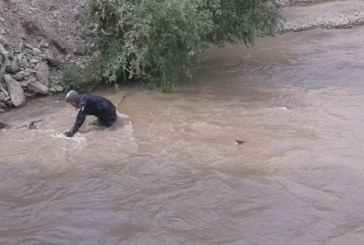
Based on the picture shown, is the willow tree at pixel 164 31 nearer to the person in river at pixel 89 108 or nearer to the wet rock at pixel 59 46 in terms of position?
the wet rock at pixel 59 46

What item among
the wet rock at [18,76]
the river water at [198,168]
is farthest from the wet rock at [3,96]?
A: the wet rock at [18,76]

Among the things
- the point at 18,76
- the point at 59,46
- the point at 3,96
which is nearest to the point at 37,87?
the point at 18,76

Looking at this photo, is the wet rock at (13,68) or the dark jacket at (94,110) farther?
the wet rock at (13,68)

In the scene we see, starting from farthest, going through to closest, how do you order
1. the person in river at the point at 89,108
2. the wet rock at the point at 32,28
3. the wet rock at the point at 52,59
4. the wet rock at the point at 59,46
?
the wet rock at the point at 59,46 → the wet rock at the point at 32,28 → the wet rock at the point at 52,59 → the person in river at the point at 89,108

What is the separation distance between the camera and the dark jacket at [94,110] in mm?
10719

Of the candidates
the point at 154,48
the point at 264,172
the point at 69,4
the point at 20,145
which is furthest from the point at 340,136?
the point at 69,4

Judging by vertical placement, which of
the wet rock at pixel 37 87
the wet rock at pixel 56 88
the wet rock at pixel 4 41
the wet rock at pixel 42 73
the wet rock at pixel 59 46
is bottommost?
the wet rock at pixel 56 88

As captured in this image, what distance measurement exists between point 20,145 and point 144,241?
419 centimetres

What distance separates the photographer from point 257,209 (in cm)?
824

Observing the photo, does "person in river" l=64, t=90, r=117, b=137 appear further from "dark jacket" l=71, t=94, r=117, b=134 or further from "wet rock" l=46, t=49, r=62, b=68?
"wet rock" l=46, t=49, r=62, b=68

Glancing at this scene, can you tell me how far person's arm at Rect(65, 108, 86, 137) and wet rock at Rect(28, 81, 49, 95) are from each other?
249 cm

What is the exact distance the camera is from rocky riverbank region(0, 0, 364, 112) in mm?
12922

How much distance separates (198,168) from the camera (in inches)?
380

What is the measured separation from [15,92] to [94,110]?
8.59 feet
